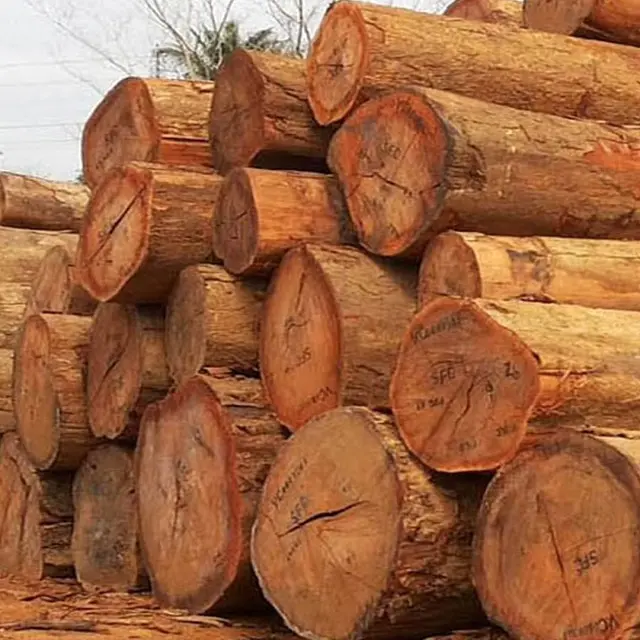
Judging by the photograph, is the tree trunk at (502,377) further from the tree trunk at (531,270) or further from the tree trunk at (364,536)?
the tree trunk at (531,270)

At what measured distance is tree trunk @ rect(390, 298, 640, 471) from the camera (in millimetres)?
3482

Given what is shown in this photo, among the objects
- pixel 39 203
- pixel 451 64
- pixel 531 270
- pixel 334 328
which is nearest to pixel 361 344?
pixel 334 328

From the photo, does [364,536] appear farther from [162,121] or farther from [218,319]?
[162,121]

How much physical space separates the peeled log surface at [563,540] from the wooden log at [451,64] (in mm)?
1705

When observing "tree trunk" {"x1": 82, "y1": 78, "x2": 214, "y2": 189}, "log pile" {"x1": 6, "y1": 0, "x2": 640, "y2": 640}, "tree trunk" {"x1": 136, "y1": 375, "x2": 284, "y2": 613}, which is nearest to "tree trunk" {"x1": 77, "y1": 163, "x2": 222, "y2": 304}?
"log pile" {"x1": 6, "y1": 0, "x2": 640, "y2": 640}

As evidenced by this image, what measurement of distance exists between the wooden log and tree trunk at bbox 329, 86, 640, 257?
0.19m

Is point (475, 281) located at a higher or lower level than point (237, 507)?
higher

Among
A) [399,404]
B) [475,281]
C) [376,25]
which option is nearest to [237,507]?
[399,404]

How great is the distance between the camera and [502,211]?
422 centimetres

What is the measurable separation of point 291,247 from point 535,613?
168cm

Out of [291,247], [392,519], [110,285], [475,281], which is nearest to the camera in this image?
[392,519]

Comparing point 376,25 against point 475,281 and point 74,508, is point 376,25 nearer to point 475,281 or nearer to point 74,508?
point 475,281

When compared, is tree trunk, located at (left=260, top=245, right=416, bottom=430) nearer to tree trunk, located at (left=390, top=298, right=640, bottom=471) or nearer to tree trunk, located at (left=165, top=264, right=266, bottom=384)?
tree trunk, located at (left=165, top=264, right=266, bottom=384)

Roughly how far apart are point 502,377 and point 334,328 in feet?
2.82
